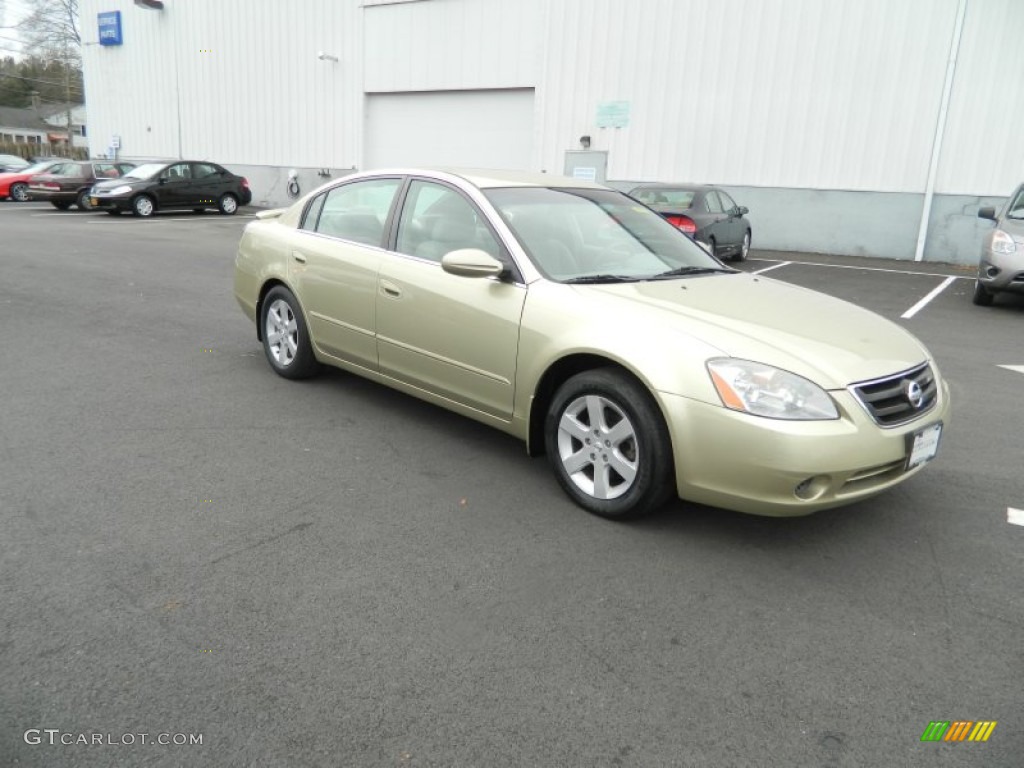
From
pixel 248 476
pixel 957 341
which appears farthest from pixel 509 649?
pixel 957 341

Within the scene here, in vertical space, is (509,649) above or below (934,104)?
below

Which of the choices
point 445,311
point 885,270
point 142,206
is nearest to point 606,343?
point 445,311

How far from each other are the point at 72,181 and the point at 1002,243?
22.5 m

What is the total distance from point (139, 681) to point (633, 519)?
2.10 meters

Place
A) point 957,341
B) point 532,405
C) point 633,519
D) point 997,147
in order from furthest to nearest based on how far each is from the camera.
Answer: point 997,147
point 957,341
point 532,405
point 633,519

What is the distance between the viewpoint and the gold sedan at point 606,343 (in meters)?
3.18

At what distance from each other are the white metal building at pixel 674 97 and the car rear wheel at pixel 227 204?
3.01m

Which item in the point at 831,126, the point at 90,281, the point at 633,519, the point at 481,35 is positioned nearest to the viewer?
the point at 633,519

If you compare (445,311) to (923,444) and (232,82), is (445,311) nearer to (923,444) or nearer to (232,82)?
(923,444)

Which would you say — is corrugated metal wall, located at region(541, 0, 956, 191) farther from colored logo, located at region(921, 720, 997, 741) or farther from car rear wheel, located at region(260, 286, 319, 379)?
colored logo, located at region(921, 720, 997, 741)

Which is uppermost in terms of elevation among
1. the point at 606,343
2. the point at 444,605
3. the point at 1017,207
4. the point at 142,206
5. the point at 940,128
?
the point at 940,128

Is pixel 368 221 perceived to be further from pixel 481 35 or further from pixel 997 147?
pixel 481 35

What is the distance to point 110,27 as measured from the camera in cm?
2914

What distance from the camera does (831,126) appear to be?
631 inches
